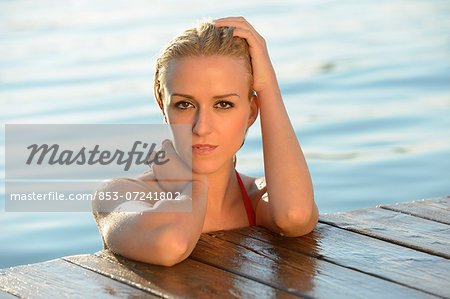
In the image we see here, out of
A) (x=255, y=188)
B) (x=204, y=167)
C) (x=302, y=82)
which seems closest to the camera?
(x=204, y=167)

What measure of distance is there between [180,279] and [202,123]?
1.60ft

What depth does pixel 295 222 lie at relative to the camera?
99.7 inches

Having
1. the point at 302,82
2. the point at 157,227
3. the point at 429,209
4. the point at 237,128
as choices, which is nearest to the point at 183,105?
the point at 237,128

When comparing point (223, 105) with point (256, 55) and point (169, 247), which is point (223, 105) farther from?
point (169, 247)

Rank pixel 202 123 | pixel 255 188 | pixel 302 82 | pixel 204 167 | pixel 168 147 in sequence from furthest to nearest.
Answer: pixel 302 82
pixel 255 188
pixel 168 147
pixel 204 167
pixel 202 123

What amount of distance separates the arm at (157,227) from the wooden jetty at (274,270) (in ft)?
0.13

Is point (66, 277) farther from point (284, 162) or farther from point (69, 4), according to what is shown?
point (69, 4)

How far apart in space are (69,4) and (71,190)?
1065cm

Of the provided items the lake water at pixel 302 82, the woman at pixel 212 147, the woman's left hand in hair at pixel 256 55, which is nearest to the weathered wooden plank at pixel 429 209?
the woman at pixel 212 147

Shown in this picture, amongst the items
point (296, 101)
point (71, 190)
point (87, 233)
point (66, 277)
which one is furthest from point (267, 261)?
point (296, 101)

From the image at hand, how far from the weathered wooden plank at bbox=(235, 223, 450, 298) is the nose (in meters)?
0.41

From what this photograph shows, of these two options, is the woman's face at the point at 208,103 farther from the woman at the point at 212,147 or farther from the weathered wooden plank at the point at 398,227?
the weathered wooden plank at the point at 398,227

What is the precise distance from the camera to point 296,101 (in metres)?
7.18

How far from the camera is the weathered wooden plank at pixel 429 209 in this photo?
2842 millimetres
